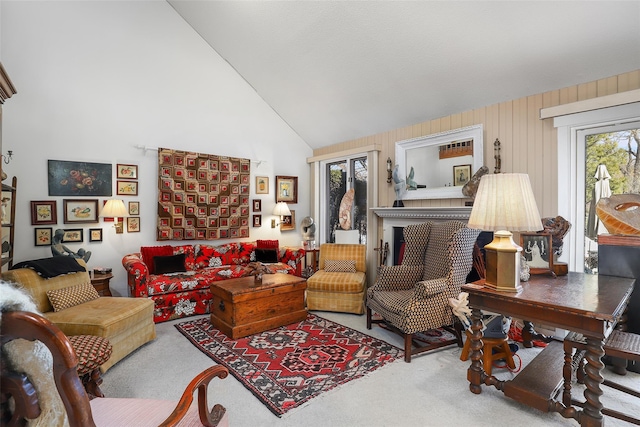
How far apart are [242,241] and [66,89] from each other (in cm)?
297

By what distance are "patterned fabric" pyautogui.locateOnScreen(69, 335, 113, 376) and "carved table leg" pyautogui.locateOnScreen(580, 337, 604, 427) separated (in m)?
2.77

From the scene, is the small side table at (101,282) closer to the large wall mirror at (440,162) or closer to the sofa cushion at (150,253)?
the sofa cushion at (150,253)

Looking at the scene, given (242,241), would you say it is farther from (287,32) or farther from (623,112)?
(623,112)

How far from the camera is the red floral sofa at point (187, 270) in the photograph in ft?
11.8

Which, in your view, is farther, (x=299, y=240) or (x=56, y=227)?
(x=299, y=240)

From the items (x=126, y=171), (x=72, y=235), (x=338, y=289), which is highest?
(x=126, y=171)

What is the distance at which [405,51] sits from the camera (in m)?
3.37

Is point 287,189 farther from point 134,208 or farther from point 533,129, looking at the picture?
point 533,129

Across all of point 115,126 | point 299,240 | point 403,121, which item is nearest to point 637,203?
point 403,121

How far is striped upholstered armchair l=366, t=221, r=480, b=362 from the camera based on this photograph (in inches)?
106

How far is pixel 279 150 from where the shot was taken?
18.4ft

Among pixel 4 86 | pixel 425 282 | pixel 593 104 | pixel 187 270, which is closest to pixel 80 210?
pixel 187 270

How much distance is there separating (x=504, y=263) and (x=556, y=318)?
39 centimetres

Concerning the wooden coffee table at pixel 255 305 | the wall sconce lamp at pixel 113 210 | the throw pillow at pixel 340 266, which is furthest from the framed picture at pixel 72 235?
the throw pillow at pixel 340 266
